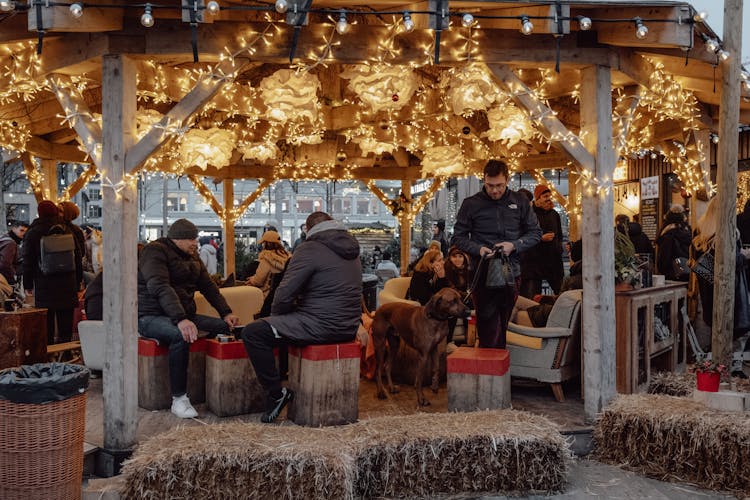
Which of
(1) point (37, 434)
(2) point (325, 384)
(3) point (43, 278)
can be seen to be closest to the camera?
(1) point (37, 434)

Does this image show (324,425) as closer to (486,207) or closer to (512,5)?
(486,207)

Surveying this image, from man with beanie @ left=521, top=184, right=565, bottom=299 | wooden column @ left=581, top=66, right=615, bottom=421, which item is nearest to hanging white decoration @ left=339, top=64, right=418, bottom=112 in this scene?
wooden column @ left=581, top=66, right=615, bottom=421

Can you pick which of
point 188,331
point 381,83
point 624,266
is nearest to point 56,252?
point 188,331

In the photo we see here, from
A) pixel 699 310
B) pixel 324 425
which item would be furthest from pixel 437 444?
pixel 699 310

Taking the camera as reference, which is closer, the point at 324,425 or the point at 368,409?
the point at 324,425

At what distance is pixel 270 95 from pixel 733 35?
12.5 feet

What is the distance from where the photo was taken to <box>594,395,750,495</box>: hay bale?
4.22 meters

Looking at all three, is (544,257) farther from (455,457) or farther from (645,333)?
(455,457)

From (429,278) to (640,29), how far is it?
3127mm

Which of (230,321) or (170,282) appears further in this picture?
(230,321)

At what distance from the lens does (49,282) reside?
7375 mm

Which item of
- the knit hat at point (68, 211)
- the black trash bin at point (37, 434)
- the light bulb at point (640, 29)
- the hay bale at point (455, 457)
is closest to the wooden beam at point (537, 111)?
the light bulb at point (640, 29)

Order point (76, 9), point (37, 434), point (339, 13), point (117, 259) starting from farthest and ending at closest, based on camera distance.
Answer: point (117, 259) < point (339, 13) < point (76, 9) < point (37, 434)

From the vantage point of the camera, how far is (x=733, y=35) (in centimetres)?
560
